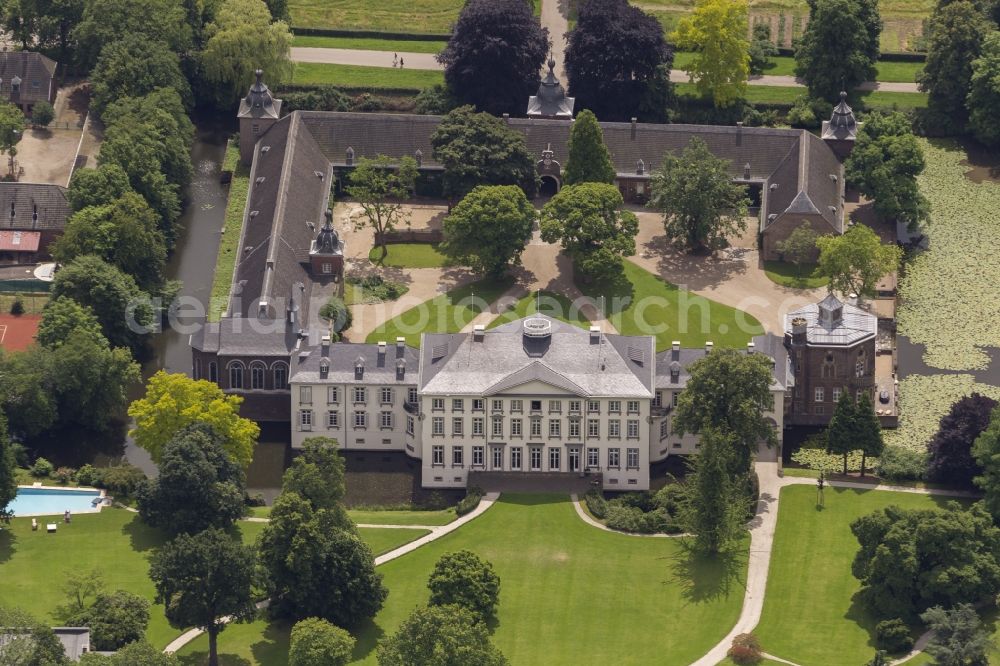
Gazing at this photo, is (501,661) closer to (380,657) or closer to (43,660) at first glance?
(380,657)

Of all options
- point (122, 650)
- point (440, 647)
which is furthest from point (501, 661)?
point (122, 650)

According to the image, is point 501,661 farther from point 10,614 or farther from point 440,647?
point 10,614

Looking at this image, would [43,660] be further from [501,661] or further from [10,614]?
[501,661]

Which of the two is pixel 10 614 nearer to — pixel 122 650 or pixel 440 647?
pixel 122 650

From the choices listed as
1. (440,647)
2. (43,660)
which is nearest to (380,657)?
(440,647)
